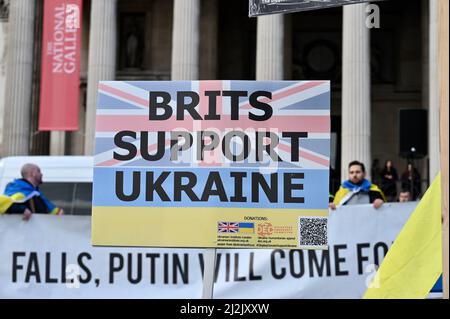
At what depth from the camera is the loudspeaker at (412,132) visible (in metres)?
21.3

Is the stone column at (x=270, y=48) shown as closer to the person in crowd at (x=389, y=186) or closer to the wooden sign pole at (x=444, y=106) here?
the person in crowd at (x=389, y=186)

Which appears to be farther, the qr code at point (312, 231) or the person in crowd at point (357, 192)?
the person in crowd at point (357, 192)

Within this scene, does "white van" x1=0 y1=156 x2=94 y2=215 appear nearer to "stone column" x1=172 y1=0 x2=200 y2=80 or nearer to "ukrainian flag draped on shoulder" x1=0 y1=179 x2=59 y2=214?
"ukrainian flag draped on shoulder" x1=0 y1=179 x2=59 y2=214

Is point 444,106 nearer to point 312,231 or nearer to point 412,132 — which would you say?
point 312,231

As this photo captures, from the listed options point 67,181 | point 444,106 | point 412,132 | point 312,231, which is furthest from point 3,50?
point 444,106

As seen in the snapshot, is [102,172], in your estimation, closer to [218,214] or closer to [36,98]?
[218,214]

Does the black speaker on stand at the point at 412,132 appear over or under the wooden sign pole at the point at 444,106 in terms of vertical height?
over

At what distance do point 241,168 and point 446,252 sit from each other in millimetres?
2018

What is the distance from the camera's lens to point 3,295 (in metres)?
10.1

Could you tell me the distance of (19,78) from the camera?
108ft

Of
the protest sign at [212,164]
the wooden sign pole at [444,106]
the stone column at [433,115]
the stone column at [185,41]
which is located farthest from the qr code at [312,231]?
the stone column at [185,41]

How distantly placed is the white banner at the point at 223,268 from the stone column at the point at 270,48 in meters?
21.2

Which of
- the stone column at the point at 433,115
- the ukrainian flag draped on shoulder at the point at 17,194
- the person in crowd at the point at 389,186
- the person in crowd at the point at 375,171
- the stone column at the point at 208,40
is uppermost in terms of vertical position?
the stone column at the point at 208,40

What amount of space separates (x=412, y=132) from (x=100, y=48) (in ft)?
47.9
